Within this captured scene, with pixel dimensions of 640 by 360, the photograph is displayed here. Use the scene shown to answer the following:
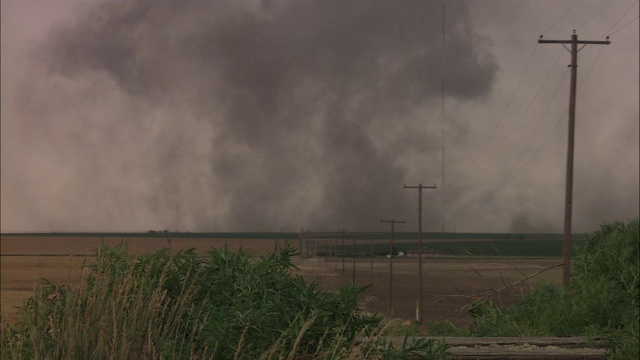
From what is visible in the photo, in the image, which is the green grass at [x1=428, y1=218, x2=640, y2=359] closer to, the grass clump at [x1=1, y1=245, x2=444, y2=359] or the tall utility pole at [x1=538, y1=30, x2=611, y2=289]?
the grass clump at [x1=1, y1=245, x2=444, y2=359]

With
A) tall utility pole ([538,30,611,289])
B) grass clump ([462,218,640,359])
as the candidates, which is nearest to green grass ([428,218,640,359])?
grass clump ([462,218,640,359])

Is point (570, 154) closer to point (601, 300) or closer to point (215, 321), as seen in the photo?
point (601, 300)

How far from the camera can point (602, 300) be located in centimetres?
857

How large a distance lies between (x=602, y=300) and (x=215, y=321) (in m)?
6.17

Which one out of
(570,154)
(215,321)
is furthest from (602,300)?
(570,154)

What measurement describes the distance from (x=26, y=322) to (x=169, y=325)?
1460 mm

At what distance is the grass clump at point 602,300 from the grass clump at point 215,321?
4.27 m

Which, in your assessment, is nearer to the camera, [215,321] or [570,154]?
[215,321]

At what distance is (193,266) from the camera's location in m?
5.98

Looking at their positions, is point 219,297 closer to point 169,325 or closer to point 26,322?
point 169,325

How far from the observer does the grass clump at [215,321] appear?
15.3 ft

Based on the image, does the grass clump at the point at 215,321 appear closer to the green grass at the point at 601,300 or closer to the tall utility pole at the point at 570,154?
the green grass at the point at 601,300

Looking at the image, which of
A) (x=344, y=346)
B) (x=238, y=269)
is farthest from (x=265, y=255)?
(x=344, y=346)

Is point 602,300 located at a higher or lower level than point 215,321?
lower
